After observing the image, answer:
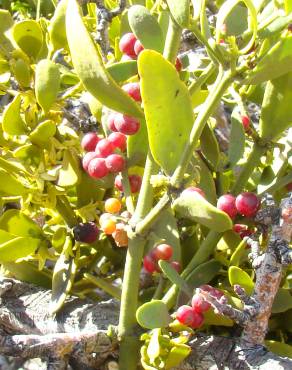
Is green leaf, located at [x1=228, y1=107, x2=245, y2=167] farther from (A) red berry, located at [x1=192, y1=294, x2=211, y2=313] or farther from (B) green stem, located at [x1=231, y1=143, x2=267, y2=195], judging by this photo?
(A) red berry, located at [x1=192, y1=294, x2=211, y2=313]

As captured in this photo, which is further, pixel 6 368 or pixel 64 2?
pixel 6 368

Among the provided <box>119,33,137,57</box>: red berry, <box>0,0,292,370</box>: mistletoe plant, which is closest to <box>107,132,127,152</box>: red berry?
<box>0,0,292,370</box>: mistletoe plant

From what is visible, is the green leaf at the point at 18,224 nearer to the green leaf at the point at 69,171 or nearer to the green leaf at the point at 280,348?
the green leaf at the point at 69,171

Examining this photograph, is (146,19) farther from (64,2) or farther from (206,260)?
(206,260)

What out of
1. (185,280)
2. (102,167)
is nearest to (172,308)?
(185,280)

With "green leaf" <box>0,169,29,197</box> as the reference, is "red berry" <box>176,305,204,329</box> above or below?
below
